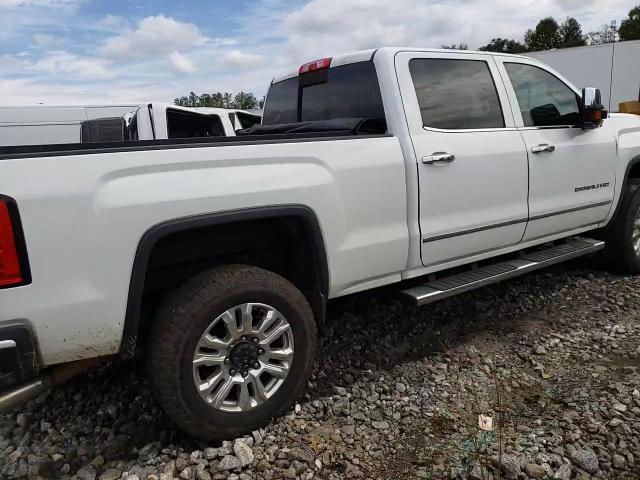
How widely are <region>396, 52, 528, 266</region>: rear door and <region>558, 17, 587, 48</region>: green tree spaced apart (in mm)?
67149

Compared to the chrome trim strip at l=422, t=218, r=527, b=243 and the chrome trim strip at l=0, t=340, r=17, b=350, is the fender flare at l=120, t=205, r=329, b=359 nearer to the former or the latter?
the chrome trim strip at l=0, t=340, r=17, b=350

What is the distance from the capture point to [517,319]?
414cm

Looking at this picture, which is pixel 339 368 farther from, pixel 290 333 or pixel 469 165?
pixel 469 165

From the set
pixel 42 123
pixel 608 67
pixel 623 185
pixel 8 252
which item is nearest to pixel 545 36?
pixel 608 67

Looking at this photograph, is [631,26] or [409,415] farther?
[631,26]

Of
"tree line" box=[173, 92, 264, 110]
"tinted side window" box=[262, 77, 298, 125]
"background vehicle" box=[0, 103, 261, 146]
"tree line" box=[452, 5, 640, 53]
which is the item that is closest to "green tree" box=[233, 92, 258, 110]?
"tree line" box=[173, 92, 264, 110]

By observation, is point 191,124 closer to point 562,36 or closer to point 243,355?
point 243,355

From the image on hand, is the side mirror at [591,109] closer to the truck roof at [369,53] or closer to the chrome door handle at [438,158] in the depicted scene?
the truck roof at [369,53]

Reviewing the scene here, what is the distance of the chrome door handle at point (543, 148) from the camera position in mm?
3842

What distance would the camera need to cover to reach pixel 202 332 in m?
2.52

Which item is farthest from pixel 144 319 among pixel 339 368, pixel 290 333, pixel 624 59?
pixel 624 59

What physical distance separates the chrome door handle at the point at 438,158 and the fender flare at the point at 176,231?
32.9 inches

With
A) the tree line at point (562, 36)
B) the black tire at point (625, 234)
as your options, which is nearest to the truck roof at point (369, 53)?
the black tire at point (625, 234)

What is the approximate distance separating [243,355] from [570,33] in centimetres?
7180
